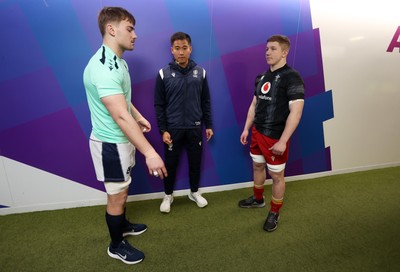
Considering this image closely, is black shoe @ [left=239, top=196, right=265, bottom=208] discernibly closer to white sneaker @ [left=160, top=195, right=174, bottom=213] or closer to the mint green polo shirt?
white sneaker @ [left=160, top=195, right=174, bottom=213]

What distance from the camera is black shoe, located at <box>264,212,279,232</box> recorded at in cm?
192

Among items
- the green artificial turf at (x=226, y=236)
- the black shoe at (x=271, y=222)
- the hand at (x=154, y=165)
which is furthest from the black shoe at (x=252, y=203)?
the hand at (x=154, y=165)

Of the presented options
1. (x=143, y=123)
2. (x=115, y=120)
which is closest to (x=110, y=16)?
(x=115, y=120)

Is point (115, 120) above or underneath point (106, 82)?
underneath

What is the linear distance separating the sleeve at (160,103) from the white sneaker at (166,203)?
669 millimetres

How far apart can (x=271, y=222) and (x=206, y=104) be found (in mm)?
1144

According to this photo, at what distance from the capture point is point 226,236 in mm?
1878

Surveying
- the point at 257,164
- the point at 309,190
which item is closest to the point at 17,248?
the point at 257,164

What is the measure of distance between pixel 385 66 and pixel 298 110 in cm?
190

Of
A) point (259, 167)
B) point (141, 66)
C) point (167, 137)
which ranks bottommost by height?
point (259, 167)

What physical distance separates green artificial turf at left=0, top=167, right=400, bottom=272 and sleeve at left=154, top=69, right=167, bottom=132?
81 centimetres

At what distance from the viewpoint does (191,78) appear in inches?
81.5

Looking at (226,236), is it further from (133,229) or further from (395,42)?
(395,42)

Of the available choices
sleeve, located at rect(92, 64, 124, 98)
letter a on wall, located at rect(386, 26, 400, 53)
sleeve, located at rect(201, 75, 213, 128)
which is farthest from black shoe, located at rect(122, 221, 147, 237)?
letter a on wall, located at rect(386, 26, 400, 53)
